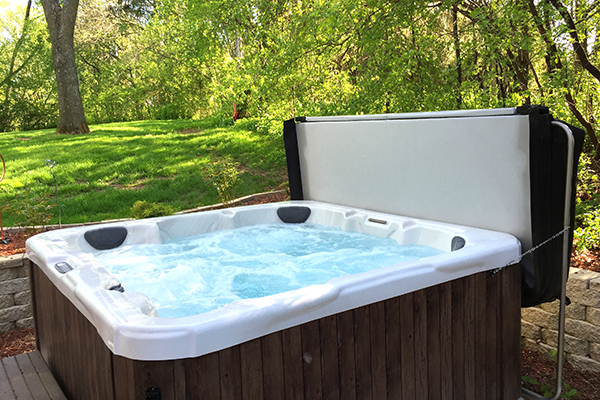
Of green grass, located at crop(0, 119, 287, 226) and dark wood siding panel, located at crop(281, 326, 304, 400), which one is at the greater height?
green grass, located at crop(0, 119, 287, 226)

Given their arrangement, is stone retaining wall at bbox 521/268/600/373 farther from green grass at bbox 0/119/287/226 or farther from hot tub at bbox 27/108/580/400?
green grass at bbox 0/119/287/226

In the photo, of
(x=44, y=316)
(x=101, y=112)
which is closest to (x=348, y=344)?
(x=44, y=316)

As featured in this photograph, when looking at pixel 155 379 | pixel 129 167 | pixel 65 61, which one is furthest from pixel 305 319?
pixel 65 61

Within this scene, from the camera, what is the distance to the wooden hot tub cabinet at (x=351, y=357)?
4.45 ft

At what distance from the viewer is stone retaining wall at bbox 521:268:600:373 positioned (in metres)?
2.27

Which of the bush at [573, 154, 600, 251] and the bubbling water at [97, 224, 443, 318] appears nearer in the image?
the bubbling water at [97, 224, 443, 318]

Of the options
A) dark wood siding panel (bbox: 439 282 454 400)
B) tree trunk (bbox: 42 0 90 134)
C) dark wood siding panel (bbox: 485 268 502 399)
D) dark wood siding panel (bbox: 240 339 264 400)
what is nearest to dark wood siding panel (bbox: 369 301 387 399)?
dark wood siding panel (bbox: 439 282 454 400)

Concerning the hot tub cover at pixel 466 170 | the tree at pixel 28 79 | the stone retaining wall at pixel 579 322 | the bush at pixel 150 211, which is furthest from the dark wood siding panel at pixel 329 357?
the tree at pixel 28 79

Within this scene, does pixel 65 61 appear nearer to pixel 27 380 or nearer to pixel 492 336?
pixel 27 380

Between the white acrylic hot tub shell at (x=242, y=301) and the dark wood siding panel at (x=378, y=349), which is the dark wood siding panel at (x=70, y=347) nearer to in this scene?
the white acrylic hot tub shell at (x=242, y=301)

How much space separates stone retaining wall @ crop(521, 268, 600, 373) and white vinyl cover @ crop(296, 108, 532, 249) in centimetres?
35

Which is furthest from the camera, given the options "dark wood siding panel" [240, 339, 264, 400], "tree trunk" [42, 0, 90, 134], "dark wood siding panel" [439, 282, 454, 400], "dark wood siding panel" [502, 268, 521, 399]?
"tree trunk" [42, 0, 90, 134]

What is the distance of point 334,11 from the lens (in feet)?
13.0

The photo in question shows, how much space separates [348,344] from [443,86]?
321 cm
